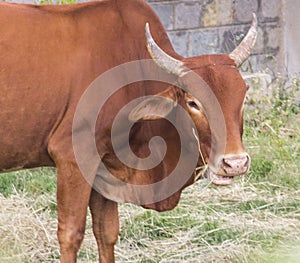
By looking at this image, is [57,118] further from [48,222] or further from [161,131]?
[48,222]

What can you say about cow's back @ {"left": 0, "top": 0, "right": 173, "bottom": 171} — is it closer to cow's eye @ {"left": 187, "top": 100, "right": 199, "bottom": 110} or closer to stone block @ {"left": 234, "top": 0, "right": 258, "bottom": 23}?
cow's eye @ {"left": 187, "top": 100, "right": 199, "bottom": 110}

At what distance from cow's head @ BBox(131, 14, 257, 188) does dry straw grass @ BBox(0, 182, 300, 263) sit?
94 cm

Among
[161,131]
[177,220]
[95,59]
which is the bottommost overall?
[177,220]

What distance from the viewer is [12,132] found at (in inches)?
199

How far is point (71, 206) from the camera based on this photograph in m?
5.07

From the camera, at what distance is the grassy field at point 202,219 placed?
591 centimetres

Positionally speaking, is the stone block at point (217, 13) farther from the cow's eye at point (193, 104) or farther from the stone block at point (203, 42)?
the cow's eye at point (193, 104)

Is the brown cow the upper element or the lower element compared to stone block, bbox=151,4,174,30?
upper

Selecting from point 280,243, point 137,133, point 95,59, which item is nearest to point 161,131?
point 137,133

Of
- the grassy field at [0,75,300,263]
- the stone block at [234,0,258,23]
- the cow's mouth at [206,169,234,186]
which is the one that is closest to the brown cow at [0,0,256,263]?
the cow's mouth at [206,169,234,186]

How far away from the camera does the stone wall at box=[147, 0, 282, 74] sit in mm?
9039

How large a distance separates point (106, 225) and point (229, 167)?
1.08 metres

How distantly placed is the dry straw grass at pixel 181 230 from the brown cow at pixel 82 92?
2.61 ft

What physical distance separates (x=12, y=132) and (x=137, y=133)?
657 mm
